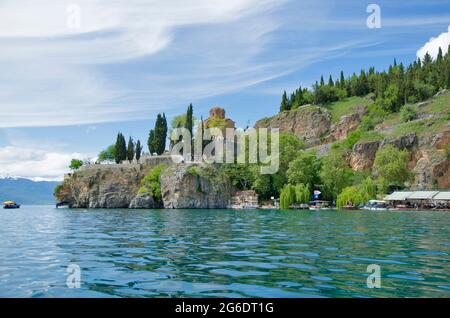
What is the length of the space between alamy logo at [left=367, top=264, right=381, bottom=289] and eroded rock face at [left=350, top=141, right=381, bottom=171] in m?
106

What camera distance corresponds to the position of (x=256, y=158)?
114750 millimetres

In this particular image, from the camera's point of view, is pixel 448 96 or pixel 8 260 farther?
pixel 448 96

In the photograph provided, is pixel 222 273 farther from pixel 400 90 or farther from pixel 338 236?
pixel 400 90

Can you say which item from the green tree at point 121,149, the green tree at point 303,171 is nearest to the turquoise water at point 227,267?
the green tree at point 303,171

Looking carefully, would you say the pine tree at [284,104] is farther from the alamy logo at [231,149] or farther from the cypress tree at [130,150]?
the cypress tree at [130,150]

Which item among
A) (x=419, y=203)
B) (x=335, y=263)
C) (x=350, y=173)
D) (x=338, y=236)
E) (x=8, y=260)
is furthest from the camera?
(x=350, y=173)

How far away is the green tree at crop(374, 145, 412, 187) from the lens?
339 feet

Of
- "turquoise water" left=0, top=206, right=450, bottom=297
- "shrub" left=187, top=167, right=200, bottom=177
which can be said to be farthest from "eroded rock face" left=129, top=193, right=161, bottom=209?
"turquoise water" left=0, top=206, right=450, bottom=297

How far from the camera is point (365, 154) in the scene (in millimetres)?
118938

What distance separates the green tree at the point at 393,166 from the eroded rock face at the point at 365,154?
350 inches

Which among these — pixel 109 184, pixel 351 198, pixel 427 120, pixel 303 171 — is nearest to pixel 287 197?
pixel 303 171
